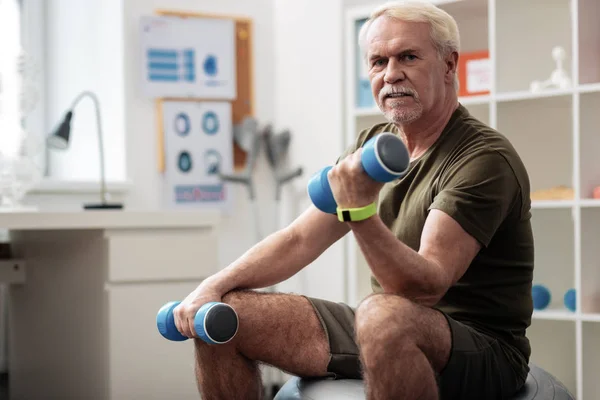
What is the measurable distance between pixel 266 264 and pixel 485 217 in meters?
0.52

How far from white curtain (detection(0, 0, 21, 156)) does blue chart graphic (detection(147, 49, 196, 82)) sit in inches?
20.9

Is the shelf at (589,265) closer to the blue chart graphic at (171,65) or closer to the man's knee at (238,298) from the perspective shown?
the man's knee at (238,298)

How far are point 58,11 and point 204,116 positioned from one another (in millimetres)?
740

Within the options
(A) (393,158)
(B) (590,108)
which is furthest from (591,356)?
(A) (393,158)

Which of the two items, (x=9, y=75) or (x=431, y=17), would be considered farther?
(x=9, y=75)

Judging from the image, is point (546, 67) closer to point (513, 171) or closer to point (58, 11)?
point (513, 171)

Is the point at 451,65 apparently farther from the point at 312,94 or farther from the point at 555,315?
the point at 312,94

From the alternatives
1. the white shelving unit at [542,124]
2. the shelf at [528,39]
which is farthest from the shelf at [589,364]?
the shelf at [528,39]

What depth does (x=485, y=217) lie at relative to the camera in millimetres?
1549

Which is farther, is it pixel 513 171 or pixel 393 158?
pixel 513 171

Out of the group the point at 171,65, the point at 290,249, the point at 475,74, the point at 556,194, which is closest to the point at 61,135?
the point at 171,65

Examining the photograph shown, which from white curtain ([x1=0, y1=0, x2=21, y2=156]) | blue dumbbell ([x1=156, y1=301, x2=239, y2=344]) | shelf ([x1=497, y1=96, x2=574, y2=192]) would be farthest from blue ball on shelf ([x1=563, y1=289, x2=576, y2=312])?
white curtain ([x1=0, y1=0, x2=21, y2=156])

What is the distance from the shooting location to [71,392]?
8.93 feet

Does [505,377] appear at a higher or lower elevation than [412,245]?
lower
